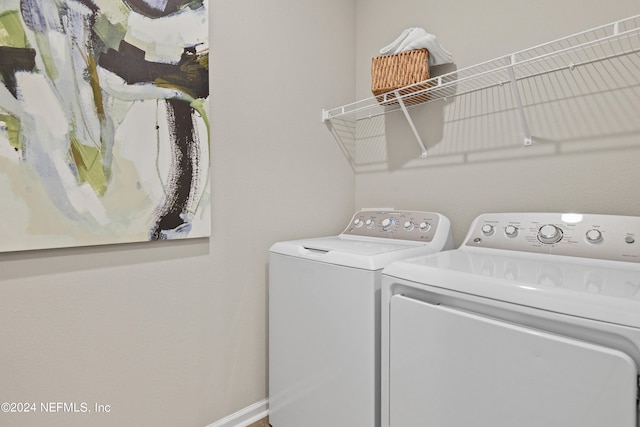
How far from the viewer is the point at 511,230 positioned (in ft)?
3.99

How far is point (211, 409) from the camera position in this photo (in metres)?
1.39

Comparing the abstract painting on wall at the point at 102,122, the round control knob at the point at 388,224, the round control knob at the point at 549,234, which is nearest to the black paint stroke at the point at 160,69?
the abstract painting on wall at the point at 102,122

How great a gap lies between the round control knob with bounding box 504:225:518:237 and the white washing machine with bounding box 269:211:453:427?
24 cm

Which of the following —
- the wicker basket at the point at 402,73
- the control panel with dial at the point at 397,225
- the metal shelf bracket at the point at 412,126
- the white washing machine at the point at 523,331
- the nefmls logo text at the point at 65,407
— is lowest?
the nefmls logo text at the point at 65,407

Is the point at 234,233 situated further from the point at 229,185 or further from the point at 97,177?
the point at 97,177

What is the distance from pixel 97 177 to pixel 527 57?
166 cm

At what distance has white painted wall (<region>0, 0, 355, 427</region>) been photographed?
3.40 feet

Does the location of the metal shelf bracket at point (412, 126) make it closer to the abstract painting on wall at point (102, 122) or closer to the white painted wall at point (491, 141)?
the white painted wall at point (491, 141)

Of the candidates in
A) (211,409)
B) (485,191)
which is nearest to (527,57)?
(485,191)

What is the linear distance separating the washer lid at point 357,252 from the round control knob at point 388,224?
0.25 ft

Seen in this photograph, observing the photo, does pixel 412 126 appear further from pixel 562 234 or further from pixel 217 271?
pixel 217 271

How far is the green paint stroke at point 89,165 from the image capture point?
3.47ft

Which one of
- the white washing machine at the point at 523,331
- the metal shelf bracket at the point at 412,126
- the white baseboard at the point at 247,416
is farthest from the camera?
the metal shelf bracket at the point at 412,126

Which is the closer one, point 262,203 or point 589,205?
point 589,205
